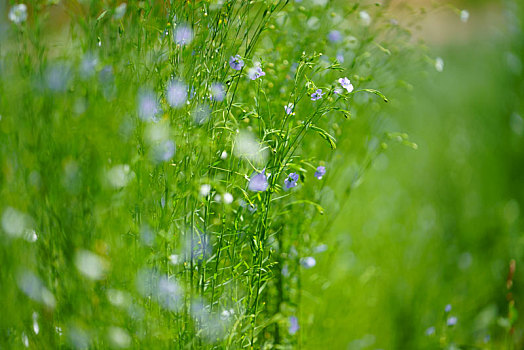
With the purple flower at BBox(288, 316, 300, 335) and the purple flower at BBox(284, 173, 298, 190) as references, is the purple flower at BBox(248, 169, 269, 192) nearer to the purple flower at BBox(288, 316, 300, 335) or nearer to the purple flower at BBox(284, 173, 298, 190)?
the purple flower at BBox(284, 173, 298, 190)

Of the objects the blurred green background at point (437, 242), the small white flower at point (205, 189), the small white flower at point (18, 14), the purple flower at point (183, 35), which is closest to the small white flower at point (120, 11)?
the purple flower at point (183, 35)

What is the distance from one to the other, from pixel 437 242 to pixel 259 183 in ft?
5.17

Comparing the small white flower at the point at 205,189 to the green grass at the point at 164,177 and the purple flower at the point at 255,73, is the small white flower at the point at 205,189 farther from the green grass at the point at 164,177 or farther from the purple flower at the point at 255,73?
the purple flower at the point at 255,73

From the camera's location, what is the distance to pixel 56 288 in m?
1.41

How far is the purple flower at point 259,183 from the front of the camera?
1353 mm

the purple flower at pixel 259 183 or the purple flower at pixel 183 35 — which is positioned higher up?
the purple flower at pixel 183 35

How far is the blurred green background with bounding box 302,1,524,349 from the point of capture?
214cm

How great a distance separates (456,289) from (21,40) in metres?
2.03

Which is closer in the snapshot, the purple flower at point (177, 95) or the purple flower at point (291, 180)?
the purple flower at point (177, 95)

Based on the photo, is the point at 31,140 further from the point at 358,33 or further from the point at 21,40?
the point at 358,33

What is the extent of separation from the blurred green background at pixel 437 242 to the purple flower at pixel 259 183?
0.53 meters

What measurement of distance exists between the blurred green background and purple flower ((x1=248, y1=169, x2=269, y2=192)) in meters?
0.53

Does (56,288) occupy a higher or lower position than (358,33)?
lower

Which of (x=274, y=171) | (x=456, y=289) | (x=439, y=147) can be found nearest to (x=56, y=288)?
(x=274, y=171)
